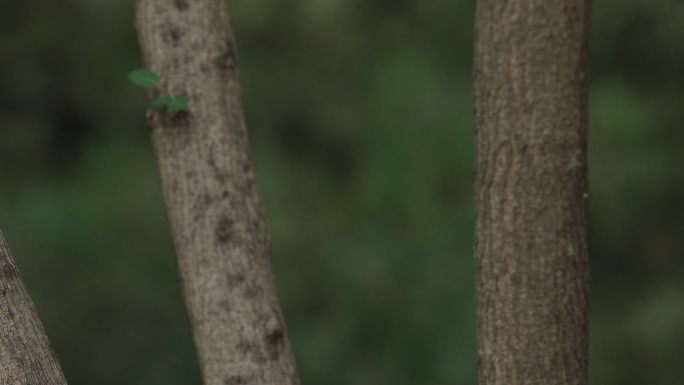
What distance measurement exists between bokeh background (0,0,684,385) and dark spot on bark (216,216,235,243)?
8.48 ft

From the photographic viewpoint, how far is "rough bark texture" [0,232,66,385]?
4.59ft

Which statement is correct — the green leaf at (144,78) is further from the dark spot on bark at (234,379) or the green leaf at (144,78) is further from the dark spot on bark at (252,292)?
the dark spot on bark at (234,379)

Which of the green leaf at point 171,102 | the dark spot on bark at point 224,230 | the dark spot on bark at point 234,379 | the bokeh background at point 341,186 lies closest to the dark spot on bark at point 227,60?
the green leaf at point 171,102

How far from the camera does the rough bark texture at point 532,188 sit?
142cm

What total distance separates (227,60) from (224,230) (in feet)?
1.09

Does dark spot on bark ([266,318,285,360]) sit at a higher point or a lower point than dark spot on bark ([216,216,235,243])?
lower

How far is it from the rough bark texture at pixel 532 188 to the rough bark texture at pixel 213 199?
0.45m

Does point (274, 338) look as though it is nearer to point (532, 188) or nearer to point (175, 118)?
point (175, 118)

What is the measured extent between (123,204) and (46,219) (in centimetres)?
41

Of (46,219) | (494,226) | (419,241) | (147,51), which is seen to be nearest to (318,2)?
(419,241)

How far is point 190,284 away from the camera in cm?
184

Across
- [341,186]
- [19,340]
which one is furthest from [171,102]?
[341,186]

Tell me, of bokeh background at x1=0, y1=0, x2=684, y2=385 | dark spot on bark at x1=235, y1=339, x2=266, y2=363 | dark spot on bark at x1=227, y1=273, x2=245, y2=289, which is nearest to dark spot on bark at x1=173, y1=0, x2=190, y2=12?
dark spot on bark at x1=227, y1=273, x2=245, y2=289

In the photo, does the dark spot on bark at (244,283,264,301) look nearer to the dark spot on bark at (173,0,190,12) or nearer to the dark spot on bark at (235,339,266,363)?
the dark spot on bark at (235,339,266,363)
